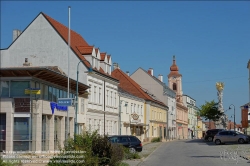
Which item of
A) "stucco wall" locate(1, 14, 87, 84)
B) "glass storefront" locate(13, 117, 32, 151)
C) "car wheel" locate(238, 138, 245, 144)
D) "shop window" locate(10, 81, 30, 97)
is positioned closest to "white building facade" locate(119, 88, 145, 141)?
"car wheel" locate(238, 138, 245, 144)

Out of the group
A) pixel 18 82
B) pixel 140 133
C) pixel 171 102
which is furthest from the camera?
pixel 171 102

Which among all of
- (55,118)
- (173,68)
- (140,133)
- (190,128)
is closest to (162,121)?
(140,133)

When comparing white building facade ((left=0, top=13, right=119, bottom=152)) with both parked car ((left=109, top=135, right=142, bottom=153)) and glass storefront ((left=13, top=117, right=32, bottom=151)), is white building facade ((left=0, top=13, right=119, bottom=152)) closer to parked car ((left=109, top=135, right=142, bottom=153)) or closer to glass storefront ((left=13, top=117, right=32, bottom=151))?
parked car ((left=109, top=135, right=142, bottom=153))

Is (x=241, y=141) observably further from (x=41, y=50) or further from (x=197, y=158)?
(x=41, y=50)

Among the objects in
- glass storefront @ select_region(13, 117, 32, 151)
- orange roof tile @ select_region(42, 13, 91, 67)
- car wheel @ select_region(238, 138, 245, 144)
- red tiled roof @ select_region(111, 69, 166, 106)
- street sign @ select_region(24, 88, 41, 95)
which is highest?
orange roof tile @ select_region(42, 13, 91, 67)

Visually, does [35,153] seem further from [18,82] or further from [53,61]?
[53,61]

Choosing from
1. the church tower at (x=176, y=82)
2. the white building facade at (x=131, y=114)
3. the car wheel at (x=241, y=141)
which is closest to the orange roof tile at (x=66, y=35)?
the white building facade at (x=131, y=114)

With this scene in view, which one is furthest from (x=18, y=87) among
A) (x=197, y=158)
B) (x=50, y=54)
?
(x=50, y=54)

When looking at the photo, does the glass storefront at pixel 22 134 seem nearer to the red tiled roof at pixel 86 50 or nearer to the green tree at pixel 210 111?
the red tiled roof at pixel 86 50

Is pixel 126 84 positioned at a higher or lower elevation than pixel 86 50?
lower

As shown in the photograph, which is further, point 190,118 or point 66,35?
point 190,118

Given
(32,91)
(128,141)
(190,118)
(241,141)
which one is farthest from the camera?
(190,118)

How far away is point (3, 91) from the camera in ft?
97.6

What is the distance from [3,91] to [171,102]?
71.5 m
